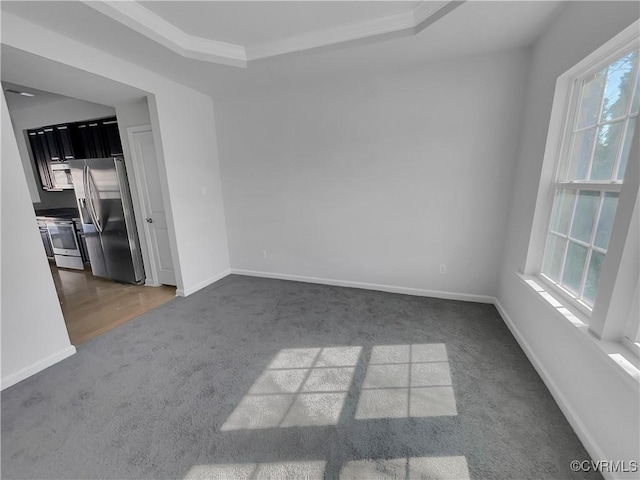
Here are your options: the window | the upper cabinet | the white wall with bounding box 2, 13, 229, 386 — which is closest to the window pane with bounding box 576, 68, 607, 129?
the window

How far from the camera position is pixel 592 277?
1677 millimetres

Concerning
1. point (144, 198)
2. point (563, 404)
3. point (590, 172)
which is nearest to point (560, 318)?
point (563, 404)

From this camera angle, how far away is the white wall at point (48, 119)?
4.07 metres

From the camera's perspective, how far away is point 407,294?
341 centimetres

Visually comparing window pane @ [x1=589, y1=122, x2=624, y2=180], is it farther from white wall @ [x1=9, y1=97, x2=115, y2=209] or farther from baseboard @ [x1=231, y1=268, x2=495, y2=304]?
white wall @ [x1=9, y1=97, x2=115, y2=209]

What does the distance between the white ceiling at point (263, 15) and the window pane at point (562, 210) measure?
1.86 m

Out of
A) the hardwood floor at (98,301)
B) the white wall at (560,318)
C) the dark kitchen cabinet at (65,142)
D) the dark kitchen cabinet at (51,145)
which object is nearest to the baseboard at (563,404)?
the white wall at (560,318)

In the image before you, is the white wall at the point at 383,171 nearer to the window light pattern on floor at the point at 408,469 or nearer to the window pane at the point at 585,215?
the window pane at the point at 585,215

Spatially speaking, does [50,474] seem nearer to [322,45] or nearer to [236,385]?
[236,385]

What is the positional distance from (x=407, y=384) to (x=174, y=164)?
3.36 meters

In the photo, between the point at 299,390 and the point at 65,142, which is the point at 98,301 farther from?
the point at 299,390

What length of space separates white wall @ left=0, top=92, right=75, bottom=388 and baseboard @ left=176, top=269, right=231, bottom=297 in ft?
4.24

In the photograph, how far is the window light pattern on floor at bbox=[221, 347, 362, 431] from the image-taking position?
170cm

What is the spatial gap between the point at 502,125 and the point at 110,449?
3.97 meters
